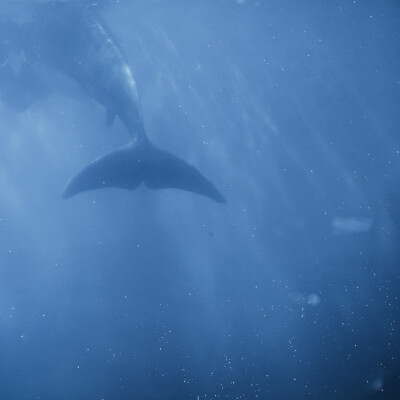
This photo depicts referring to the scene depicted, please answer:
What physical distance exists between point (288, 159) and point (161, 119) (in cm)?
790

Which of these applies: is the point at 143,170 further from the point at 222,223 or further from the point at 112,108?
the point at 222,223

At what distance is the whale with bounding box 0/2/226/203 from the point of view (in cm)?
705

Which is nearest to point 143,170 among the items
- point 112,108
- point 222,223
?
point 112,108

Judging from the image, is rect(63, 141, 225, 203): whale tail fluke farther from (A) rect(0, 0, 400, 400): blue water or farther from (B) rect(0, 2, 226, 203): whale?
(A) rect(0, 0, 400, 400): blue water

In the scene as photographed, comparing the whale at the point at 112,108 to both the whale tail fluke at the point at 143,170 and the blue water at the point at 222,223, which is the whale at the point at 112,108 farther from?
the blue water at the point at 222,223

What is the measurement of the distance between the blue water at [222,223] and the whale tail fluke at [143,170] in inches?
109

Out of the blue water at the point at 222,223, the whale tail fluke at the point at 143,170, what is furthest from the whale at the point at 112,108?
the blue water at the point at 222,223

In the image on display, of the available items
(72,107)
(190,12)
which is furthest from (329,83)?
(72,107)

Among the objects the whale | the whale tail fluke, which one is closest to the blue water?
the whale

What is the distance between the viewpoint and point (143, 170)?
7.33 meters

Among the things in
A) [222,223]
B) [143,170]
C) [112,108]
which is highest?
[222,223]

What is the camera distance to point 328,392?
9031 mm

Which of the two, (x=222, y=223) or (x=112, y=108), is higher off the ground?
(x=222, y=223)

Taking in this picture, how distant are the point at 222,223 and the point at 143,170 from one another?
13776 millimetres
